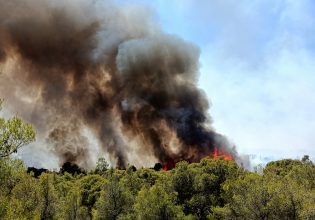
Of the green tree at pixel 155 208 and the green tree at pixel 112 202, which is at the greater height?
the green tree at pixel 112 202

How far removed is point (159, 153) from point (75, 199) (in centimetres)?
11016

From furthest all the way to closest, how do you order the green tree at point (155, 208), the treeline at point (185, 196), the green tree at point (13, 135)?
1. the green tree at point (155, 208)
2. the treeline at point (185, 196)
3. the green tree at point (13, 135)

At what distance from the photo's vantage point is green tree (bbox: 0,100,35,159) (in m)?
26.0

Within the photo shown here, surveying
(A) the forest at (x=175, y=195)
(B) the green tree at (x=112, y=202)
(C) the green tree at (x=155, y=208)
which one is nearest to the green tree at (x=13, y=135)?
(A) the forest at (x=175, y=195)

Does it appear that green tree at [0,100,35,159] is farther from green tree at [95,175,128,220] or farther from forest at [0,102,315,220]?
green tree at [95,175,128,220]

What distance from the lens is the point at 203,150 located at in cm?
17175

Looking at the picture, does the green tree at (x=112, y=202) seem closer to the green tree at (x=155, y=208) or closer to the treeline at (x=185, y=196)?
the treeline at (x=185, y=196)

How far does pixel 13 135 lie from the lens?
26.4 m

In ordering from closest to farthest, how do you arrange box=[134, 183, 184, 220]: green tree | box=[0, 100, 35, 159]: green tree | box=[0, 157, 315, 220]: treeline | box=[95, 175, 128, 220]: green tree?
box=[0, 100, 35, 159]: green tree < box=[0, 157, 315, 220]: treeline < box=[134, 183, 184, 220]: green tree < box=[95, 175, 128, 220]: green tree

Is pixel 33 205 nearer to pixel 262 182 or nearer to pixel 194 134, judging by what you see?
pixel 262 182

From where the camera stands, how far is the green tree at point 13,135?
26.0m

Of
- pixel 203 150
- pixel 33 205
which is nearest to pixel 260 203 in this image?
pixel 33 205

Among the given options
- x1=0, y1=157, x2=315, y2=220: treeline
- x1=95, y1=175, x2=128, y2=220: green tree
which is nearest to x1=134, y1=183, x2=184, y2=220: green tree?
x1=0, y1=157, x2=315, y2=220: treeline

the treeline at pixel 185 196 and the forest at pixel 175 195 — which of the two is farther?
the treeline at pixel 185 196
